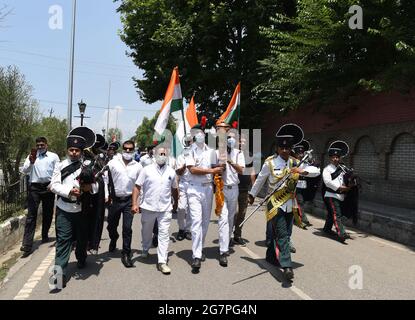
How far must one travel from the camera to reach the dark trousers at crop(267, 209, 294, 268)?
535cm

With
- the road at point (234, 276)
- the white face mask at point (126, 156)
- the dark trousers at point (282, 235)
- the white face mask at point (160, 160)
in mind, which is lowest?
the road at point (234, 276)

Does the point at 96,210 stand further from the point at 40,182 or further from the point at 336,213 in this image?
the point at 336,213

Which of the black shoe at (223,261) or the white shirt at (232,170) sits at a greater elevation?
the white shirt at (232,170)

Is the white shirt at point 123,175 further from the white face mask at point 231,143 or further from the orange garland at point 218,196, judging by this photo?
the white face mask at point 231,143

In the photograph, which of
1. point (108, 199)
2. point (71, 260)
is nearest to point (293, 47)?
point (108, 199)

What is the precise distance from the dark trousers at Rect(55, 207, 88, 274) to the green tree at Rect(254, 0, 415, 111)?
780 centimetres

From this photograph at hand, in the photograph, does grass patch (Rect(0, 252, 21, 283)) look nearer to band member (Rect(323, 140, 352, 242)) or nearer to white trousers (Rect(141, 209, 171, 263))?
white trousers (Rect(141, 209, 171, 263))

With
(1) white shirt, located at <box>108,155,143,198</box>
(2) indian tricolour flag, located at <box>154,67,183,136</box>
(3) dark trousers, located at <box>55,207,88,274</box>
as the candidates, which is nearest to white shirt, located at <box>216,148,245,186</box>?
(2) indian tricolour flag, located at <box>154,67,183,136</box>

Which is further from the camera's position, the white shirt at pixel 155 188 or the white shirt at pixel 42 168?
the white shirt at pixel 42 168

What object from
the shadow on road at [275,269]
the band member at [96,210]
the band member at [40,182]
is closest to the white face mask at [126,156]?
the band member at [96,210]

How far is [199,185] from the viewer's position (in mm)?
6074

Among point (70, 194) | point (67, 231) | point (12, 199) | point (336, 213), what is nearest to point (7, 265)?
point (67, 231)

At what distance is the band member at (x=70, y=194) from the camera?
5190 mm
